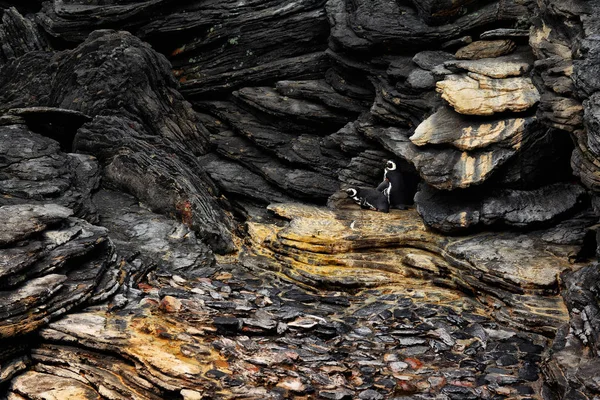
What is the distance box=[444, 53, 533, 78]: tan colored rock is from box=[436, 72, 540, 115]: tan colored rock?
5.4 inches

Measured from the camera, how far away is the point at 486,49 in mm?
18906

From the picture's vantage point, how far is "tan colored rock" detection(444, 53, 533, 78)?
57.2 feet

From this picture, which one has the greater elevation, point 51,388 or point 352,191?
point 352,191

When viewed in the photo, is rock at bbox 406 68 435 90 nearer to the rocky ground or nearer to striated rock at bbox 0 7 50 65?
the rocky ground

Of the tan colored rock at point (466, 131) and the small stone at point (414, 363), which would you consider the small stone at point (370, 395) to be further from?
the tan colored rock at point (466, 131)

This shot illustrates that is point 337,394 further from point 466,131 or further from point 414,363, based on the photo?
point 466,131

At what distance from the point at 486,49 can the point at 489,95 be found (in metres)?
2.24

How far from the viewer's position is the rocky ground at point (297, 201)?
13836mm

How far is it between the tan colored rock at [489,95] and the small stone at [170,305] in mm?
7705

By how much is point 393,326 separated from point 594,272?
4081 millimetres

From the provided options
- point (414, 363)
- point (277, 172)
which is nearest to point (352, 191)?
point (277, 172)

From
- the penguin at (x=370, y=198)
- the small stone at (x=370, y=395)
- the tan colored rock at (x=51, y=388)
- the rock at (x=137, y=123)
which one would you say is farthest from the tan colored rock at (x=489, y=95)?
the tan colored rock at (x=51, y=388)

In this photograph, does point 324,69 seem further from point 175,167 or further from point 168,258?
point 168,258

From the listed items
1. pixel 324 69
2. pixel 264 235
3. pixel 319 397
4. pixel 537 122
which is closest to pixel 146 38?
pixel 324 69
